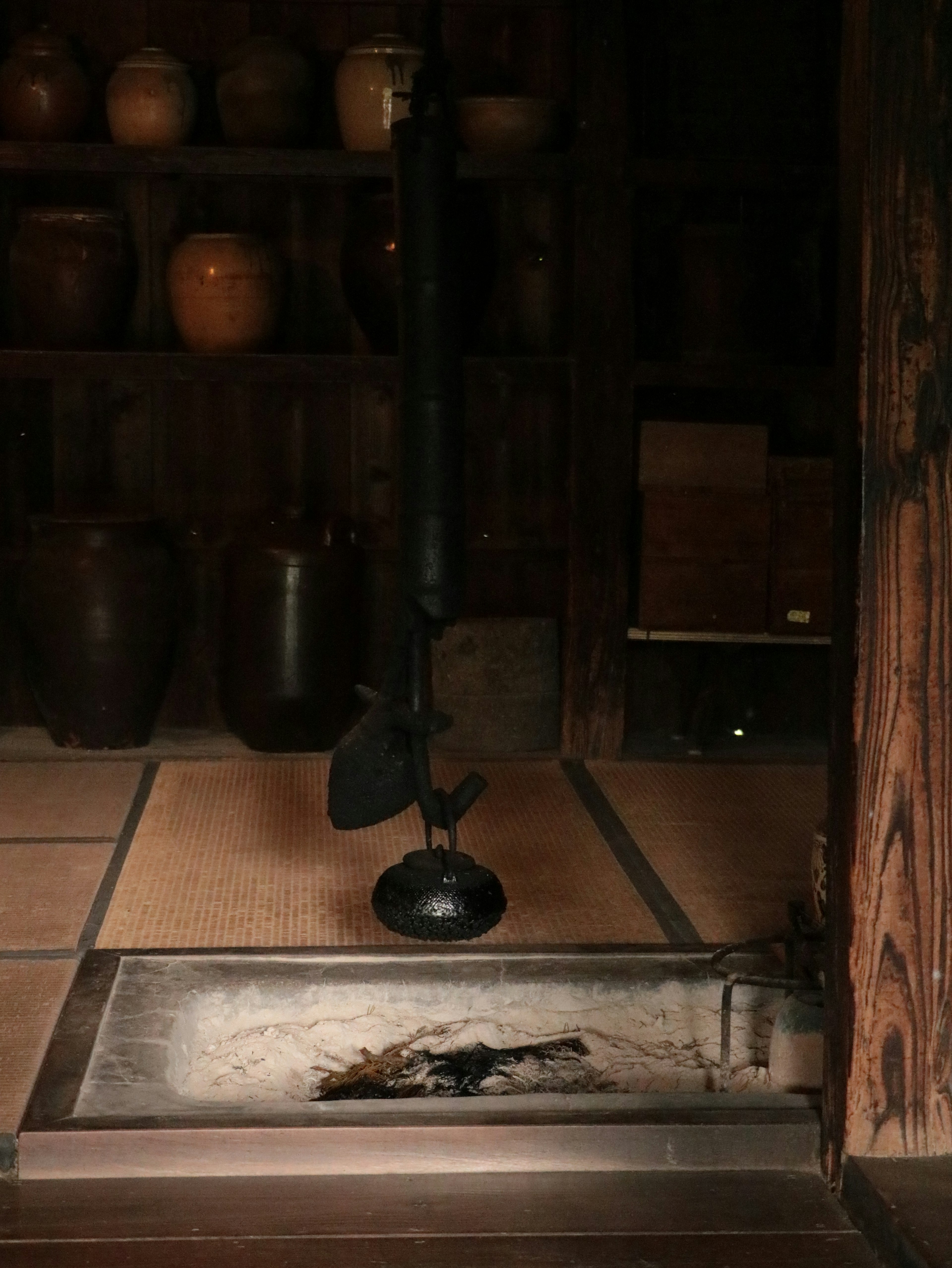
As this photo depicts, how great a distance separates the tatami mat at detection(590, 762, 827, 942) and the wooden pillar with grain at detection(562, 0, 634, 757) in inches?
8.6

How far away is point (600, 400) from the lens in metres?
4.42

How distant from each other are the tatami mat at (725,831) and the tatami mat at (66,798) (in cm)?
119

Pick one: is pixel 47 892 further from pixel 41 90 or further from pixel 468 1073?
pixel 41 90

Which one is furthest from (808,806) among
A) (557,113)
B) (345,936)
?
(557,113)

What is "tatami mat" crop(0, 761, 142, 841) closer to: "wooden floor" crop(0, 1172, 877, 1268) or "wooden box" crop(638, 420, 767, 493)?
"wooden box" crop(638, 420, 767, 493)

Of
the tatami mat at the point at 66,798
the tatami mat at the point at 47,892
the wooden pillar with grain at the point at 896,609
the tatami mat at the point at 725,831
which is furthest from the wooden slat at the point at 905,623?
the tatami mat at the point at 66,798

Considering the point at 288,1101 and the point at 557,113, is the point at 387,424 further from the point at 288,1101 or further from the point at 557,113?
the point at 288,1101

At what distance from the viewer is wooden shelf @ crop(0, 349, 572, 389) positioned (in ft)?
14.3

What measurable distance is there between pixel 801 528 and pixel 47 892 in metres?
2.26

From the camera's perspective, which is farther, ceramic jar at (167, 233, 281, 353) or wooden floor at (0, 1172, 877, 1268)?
ceramic jar at (167, 233, 281, 353)

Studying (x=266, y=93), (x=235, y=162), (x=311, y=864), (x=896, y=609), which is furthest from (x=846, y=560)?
(x=266, y=93)

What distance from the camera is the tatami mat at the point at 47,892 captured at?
2.86m

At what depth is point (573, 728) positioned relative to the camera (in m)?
4.55

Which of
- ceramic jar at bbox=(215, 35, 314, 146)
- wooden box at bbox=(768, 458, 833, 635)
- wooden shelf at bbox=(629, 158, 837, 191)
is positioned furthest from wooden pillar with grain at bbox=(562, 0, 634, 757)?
ceramic jar at bbox=(215, 35, 314, 146)
